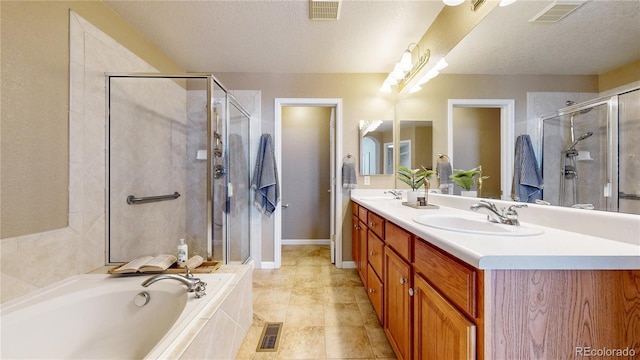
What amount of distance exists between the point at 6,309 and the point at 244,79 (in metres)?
2.46

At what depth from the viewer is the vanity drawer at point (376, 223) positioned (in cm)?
150

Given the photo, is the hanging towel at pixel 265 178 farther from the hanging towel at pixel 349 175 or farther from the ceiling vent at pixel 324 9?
the ceiling vent at pixel 324 9

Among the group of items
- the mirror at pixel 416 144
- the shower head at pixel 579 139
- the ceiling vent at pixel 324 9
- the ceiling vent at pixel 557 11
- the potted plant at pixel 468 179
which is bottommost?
the potted plant at pixel 468 179

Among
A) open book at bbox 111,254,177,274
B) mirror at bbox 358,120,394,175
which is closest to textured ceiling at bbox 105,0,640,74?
mirror at bbox 358,120,394,175

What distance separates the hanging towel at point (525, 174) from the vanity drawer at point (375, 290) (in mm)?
937

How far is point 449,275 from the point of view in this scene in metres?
0.74

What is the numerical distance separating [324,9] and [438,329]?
2.04 metres

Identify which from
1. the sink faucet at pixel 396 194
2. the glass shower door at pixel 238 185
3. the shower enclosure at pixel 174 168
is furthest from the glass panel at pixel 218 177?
the sink faucet at pixel 396 194

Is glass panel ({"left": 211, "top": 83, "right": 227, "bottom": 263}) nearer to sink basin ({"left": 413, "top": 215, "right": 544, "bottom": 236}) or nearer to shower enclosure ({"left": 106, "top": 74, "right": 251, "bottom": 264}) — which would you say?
shower enclosure ({"left": 106, "top": 74, "right": 251, "bottom": 264})

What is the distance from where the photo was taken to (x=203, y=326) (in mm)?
923

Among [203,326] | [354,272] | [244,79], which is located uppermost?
[244,79]

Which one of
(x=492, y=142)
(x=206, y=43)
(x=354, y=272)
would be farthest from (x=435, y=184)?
(x=206, y=43)

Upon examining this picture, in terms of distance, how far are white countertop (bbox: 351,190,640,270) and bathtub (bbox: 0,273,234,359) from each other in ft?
3.48

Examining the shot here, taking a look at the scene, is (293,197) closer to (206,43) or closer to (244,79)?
(244,79)
